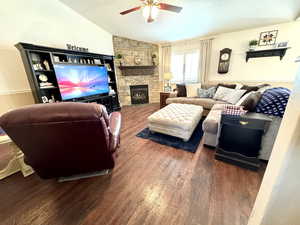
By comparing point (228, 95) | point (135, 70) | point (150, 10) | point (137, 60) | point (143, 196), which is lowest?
point (143, 196)

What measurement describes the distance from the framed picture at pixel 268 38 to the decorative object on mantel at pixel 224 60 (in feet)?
2.52

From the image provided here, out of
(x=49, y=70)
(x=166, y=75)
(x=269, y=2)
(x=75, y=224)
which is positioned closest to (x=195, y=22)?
(x=269, y=2)

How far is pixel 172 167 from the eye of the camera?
166 centimetres

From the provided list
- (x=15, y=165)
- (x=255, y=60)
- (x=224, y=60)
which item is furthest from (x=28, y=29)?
(x=255, y=60)

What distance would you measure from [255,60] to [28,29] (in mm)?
5811

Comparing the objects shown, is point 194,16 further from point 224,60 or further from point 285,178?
point 285,178

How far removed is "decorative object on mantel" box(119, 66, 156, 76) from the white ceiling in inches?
47.7

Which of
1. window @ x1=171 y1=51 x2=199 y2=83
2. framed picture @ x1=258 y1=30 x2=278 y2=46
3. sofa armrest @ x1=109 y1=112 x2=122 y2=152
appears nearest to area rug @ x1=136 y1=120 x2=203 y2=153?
sofa armrest @ x1=109 y1=112 x2=122 y2=152

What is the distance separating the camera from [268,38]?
133 inches

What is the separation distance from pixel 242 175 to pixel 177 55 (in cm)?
467

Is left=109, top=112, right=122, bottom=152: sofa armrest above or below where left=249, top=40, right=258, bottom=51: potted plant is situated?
below

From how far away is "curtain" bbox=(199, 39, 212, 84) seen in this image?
4.18 m

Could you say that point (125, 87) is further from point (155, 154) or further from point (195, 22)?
point (155, 154)

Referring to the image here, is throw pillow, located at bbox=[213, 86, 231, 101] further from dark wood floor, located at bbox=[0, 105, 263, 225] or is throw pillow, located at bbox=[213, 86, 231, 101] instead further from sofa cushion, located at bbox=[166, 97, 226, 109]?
dark wood floor, located at bbox=[0, 105, 263, 225]
